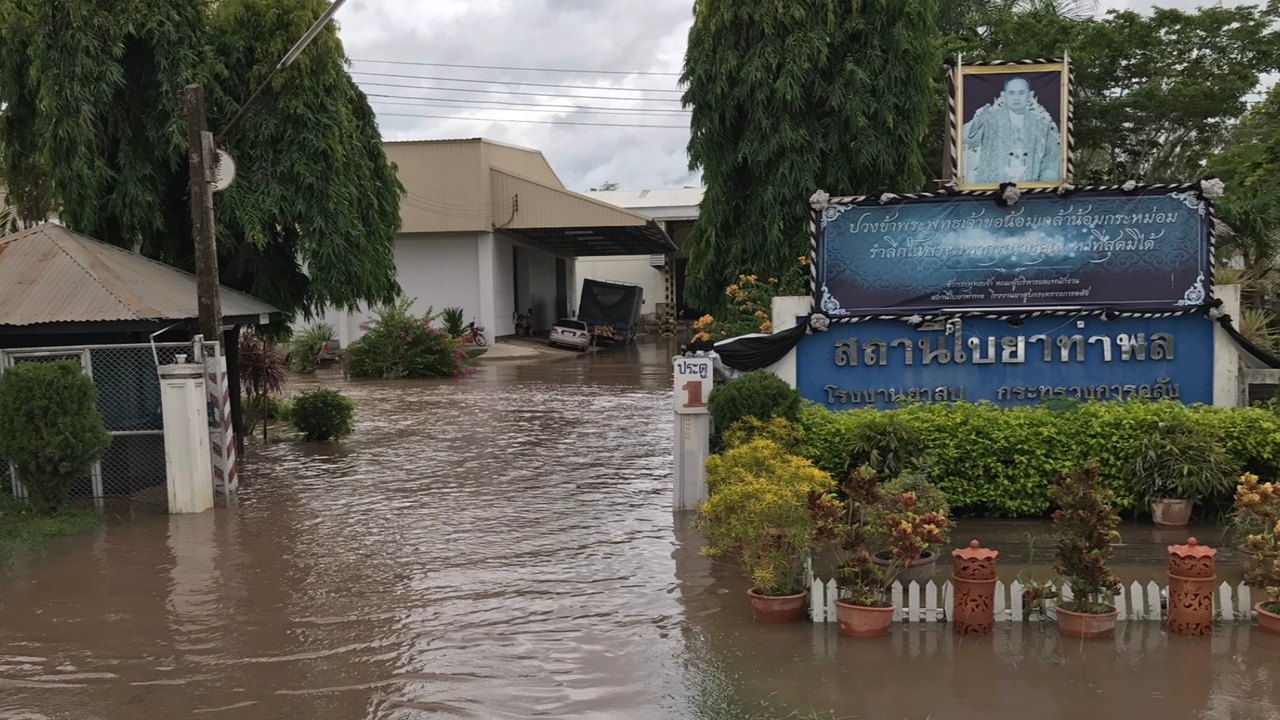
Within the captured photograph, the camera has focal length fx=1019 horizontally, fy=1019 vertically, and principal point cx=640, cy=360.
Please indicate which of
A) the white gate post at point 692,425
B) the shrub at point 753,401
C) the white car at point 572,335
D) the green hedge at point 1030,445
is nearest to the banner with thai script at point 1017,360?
the green hedge at point 1030,445

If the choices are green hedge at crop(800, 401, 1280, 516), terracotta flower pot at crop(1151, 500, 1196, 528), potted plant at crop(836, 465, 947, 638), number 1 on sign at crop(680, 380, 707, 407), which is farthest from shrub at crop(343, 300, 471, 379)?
potted plant at crop(836, 465, 947, 638)

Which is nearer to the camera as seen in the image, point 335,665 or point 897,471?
point 335,665

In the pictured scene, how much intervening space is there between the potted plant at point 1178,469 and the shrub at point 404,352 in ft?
69.5

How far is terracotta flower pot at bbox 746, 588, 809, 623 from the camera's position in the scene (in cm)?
657

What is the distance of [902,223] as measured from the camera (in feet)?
34.7

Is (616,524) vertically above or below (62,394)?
below

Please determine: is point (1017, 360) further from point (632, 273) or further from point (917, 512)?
point (632, 273)

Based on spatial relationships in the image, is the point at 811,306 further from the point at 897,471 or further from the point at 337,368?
the point at 337,368

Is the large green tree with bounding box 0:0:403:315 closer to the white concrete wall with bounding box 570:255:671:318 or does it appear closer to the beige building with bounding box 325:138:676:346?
the beige building with bounding box 325:138:676:346

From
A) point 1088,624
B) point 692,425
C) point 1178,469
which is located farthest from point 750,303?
point 1088,624

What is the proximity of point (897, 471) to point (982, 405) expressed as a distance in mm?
1236

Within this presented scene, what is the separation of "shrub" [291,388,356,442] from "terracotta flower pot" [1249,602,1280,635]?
12794 millimetres

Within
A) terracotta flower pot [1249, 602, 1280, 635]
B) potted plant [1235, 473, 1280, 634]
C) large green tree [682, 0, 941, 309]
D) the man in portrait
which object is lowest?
terracotta flower pot [1249, 602, 1280, 635]

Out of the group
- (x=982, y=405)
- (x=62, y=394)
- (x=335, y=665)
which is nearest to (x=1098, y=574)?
(x=982, y=405)
